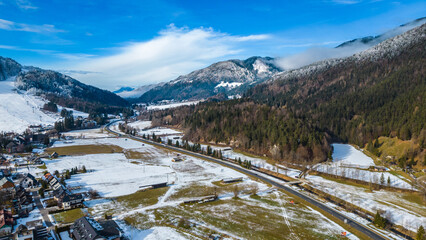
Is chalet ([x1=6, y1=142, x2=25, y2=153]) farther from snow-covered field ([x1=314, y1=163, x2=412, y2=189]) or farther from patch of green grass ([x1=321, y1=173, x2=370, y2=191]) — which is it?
patch of green grass ([x1=321, y1=173, x2=370, y2=191])

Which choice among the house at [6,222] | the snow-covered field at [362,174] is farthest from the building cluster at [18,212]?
the snow-covered field at [362,174]

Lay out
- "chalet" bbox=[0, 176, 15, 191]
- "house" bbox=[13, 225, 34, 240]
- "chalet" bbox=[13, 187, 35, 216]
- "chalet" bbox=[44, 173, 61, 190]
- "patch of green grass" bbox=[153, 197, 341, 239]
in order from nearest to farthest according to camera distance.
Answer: "house" bbox=[13, 225, 34, 240]
"patch of green grass" bbox=[153, 197, 341, 239]
"chalet" bbox=[13, 187, 35, 216]
"chalet" bbox=[0, 176, 15, 191]
"chalet" bbox=[44, 173, 61, 190]

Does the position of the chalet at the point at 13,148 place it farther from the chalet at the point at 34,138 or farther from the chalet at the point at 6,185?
the chalet at the point at 6,185

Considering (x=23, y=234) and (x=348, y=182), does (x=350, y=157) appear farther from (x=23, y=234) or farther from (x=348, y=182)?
(x=23, y=234)

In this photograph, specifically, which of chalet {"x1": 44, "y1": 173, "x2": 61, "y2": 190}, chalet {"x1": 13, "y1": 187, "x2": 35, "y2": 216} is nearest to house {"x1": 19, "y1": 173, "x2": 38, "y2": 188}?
chalet {"x1": 44, "y1": 173, "x2": 61, "y2": 190}

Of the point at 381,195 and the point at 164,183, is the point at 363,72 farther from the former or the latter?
the point at 164,183

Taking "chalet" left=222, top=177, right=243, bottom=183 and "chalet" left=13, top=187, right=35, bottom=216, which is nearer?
"chalet" left=13, top=187, right=35, bottom=216

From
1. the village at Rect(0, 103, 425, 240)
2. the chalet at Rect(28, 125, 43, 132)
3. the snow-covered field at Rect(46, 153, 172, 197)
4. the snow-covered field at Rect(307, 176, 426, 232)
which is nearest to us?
the village at Rect(0, 103, 425, 240)
